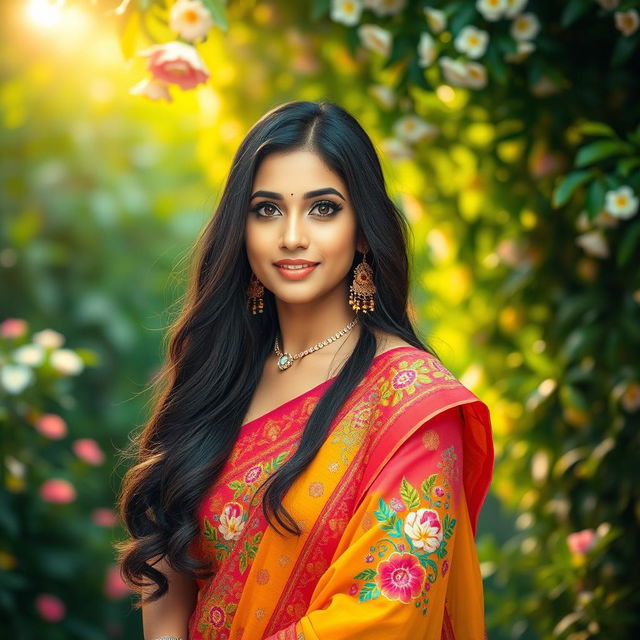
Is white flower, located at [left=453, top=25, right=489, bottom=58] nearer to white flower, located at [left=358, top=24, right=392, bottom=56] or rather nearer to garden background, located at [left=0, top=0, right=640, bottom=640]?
garden background, located at [left=0, top=0, right=640, bottom=640]

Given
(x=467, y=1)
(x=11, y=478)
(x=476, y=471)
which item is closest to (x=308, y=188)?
(x=476, y=471)

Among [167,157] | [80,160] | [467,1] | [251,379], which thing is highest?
[467,1]

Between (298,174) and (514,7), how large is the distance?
1.09 metres

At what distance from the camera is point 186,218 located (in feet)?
18.9

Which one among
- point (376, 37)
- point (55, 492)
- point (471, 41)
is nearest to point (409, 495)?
point (471, 41)

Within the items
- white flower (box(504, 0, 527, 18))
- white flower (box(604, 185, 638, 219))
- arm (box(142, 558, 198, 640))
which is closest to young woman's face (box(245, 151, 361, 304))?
arm (box(142, 558, 198, 640))

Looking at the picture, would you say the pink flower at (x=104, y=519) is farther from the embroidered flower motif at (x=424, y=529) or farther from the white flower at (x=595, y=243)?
the embroidered flower motif at (x=424, y=529)

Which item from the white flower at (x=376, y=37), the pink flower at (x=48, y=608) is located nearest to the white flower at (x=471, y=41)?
the white flower at (x=376, y=37)

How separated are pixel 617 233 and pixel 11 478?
2.14 m

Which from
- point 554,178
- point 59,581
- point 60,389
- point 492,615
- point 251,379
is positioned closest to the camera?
point 251,379

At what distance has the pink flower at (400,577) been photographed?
1.83 meters

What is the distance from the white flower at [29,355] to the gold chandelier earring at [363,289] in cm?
187

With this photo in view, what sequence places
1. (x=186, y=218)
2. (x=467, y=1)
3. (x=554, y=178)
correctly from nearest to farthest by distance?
(x=467, y=1) < (x=554, y=178) < (x=186, y=218)

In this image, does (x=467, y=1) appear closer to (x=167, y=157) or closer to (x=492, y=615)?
(x=492, y=615)
